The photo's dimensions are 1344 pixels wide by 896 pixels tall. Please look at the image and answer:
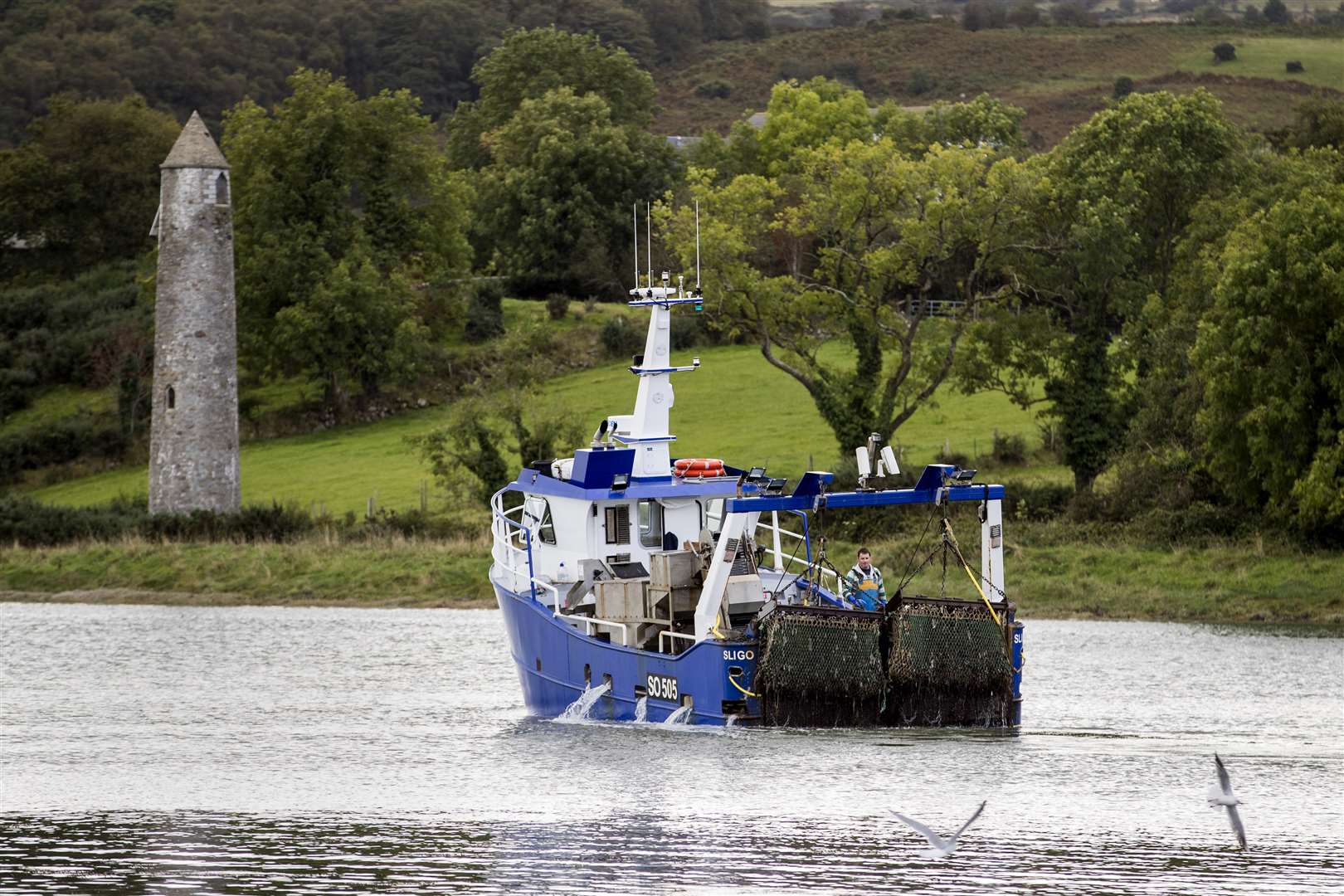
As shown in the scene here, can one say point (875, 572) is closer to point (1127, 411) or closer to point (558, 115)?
point (1127, 411)

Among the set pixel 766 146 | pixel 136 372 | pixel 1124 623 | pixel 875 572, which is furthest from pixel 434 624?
pixel 766 146

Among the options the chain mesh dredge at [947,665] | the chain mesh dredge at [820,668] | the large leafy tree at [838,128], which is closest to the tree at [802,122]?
the large leafy tree at [838,128]

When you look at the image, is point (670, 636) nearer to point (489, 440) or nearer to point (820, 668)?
→ point (820, 668)

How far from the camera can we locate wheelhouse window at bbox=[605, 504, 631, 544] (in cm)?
3453

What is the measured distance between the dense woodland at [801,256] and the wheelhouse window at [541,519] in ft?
68.7

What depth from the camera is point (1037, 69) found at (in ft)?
586

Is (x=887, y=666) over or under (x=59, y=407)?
under

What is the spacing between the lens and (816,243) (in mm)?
88938

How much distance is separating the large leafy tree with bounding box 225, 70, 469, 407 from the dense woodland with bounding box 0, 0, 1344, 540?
0.15 m

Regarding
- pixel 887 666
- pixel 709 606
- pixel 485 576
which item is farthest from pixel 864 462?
pixel 485 576

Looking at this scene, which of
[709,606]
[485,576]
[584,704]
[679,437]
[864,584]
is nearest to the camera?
[709,606]

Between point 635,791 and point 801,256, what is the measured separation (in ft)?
193

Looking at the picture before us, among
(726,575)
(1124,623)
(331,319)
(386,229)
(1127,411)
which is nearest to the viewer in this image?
(726,575)

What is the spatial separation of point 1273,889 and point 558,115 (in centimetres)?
8404
